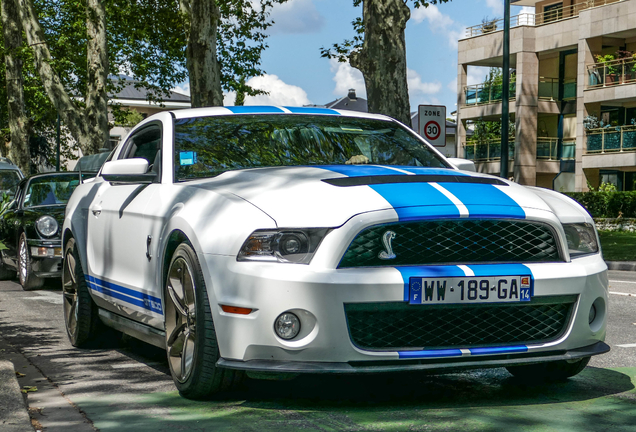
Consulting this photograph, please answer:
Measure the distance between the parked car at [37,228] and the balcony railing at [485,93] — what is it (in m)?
31.3

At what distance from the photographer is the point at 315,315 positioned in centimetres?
407

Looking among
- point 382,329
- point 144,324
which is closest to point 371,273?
point 382,329

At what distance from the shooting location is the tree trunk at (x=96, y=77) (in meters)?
26.5

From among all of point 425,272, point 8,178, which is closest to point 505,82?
point 8,178

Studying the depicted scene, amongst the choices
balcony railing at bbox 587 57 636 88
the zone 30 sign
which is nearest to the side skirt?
the zone 30 sign

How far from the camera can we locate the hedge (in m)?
32.1

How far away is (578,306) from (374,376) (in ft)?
4.37

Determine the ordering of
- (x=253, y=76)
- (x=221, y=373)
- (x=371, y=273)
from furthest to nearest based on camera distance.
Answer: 1. (x=253, y=76)
2. (x=221, y=373)
3. (x=371, y=273)

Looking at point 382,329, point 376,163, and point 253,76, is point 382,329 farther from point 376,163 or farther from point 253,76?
point 253,76

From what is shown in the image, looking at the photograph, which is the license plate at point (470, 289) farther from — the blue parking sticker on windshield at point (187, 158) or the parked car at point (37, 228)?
the parked car at point (37, 228)

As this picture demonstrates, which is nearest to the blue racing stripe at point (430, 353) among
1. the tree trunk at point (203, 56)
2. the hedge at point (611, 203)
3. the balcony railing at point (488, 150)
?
the tree trunk at point (203, 56)

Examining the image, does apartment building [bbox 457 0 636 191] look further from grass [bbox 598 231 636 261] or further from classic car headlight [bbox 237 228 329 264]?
classic car headlight [bbox 237 228 329 264]

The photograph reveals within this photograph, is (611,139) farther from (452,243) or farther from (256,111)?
(452,243)

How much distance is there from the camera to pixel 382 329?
4195mm
